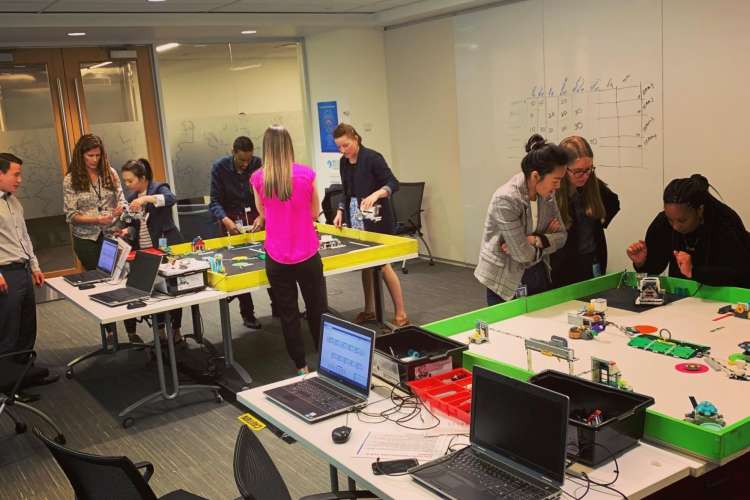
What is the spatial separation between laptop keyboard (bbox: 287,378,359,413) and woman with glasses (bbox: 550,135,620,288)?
65.9 inches

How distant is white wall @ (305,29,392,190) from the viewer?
8.16 meters

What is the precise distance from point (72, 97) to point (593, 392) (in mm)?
6783

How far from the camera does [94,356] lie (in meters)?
5.46

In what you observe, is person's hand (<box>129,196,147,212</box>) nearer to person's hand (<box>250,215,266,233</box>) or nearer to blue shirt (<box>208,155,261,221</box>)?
blue shirt (<box>208,155,261,221</box>)

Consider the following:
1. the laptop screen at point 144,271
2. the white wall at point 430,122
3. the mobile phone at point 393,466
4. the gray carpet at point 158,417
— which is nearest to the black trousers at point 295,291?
the gray carpet at point 158,417

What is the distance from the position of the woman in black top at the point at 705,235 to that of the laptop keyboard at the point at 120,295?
302 centimetres

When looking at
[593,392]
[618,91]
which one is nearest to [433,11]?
[618,91]

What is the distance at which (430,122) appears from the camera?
25.8 ft

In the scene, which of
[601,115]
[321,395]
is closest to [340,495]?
[321,395]

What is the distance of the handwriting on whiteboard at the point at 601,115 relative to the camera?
18.4 feet

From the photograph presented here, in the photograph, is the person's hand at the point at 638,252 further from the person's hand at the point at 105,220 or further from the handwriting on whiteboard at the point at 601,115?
the person's hand at the point at 105,220

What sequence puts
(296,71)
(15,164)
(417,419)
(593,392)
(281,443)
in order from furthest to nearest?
(296,71) < (15,164) < (281,443) < (417,419) < (593,392)

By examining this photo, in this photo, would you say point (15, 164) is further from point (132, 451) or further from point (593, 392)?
point (593, 392)

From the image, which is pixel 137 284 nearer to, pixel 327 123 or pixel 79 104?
pixel 79 104
